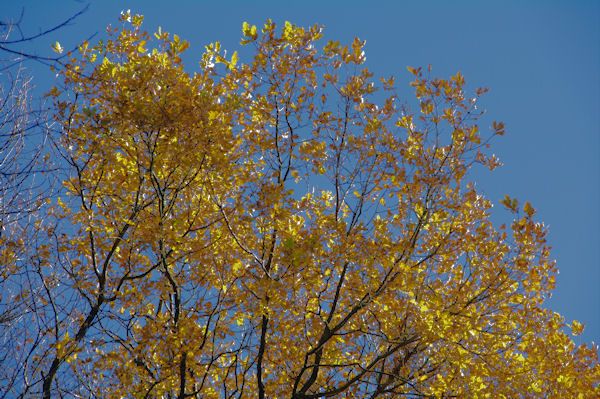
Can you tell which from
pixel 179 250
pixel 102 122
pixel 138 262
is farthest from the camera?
pixel 138 262

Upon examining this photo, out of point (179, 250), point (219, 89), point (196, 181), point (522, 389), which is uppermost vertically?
point (219, 89)

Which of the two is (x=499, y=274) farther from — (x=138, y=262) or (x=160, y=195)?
(x=138, y=262)

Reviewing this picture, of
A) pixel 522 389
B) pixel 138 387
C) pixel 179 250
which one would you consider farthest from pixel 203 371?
pixel 522 389

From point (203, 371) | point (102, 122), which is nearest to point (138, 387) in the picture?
point (203, 371)

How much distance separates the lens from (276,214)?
19.2ft

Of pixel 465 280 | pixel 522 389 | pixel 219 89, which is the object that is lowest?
pixel 522 389

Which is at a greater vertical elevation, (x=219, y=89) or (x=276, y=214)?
(x=219, y=89)

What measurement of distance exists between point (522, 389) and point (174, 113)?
5.78 m

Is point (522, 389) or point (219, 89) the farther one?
point (522, 389)

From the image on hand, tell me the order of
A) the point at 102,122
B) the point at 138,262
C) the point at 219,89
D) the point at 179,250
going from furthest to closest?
1. the point at 138,262
2. the point at 179,250
3. the point at 219,89
4. the point at 102,122

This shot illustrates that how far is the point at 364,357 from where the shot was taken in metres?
7.25

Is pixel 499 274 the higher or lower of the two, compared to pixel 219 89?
lower

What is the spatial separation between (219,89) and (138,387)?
3.81 m

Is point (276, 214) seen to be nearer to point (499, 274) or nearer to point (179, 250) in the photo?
point (179, 250)
